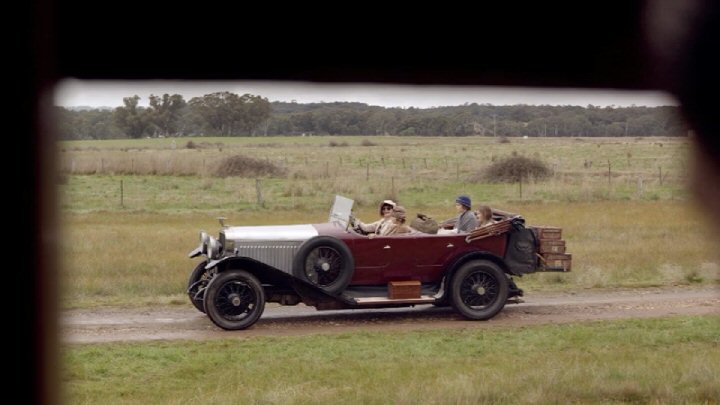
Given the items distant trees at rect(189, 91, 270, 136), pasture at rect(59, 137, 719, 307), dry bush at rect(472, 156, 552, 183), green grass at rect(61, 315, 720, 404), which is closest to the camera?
distant trees at rect(189, 91, 270, 136)

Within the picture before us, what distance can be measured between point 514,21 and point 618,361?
6.68m

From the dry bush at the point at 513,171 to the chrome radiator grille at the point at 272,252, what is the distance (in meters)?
21.8

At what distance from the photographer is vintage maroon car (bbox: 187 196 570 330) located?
9812 mm

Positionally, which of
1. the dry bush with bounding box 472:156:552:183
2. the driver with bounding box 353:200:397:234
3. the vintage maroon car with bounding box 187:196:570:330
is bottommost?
the vintage maroon car with bounding box 187:196:570:330

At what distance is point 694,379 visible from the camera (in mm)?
6719

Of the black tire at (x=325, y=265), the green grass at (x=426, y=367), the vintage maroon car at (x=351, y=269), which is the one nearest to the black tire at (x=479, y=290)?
the vintage maroon car at (x=351, y=269)

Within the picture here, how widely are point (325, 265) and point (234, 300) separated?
1029mm

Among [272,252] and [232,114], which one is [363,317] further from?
[232,114]

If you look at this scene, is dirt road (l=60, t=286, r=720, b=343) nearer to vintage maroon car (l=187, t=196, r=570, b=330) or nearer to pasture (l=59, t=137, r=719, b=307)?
vintage maroon car (l=187, t=196, r=570, b=330)

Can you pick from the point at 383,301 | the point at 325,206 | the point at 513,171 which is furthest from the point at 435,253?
the point at 513,171

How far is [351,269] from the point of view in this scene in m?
9.80

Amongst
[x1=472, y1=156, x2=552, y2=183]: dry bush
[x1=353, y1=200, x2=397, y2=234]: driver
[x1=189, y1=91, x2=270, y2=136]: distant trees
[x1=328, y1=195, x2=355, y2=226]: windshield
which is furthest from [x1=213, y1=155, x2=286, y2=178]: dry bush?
[x1=189, y1=91, x2=270, y2=136]: distant trees

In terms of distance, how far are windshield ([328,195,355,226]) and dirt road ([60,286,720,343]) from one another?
1152 millimetres

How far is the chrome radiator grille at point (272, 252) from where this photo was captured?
9.95m
